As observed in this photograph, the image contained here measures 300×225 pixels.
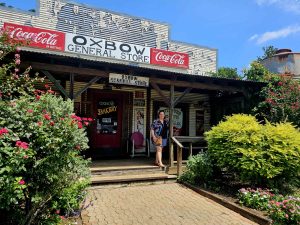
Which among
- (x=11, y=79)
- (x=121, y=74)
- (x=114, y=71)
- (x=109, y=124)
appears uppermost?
(x=114, y=71)

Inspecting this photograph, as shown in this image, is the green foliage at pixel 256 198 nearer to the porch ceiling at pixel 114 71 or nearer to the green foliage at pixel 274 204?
the green foliage at pixel 274 204

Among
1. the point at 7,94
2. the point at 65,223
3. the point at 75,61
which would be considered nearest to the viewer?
the point at 65,223

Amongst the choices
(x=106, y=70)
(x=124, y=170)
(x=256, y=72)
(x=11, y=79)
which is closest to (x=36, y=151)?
(x=11, y=79)

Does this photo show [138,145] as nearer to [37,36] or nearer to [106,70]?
[106,70]

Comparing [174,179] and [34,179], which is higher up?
[34,179]

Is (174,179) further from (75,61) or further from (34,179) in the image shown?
(34,179)

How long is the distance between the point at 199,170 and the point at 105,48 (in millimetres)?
6341

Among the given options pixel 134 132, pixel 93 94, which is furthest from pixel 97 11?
pixel 134 132

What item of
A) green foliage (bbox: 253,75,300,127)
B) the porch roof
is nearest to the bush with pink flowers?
the porch roof

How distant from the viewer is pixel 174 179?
25.9 feet

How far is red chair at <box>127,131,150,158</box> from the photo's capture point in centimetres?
1052

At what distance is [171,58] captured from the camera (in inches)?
487

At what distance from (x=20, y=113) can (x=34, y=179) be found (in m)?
0.90

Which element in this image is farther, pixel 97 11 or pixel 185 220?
pixel 97 11
